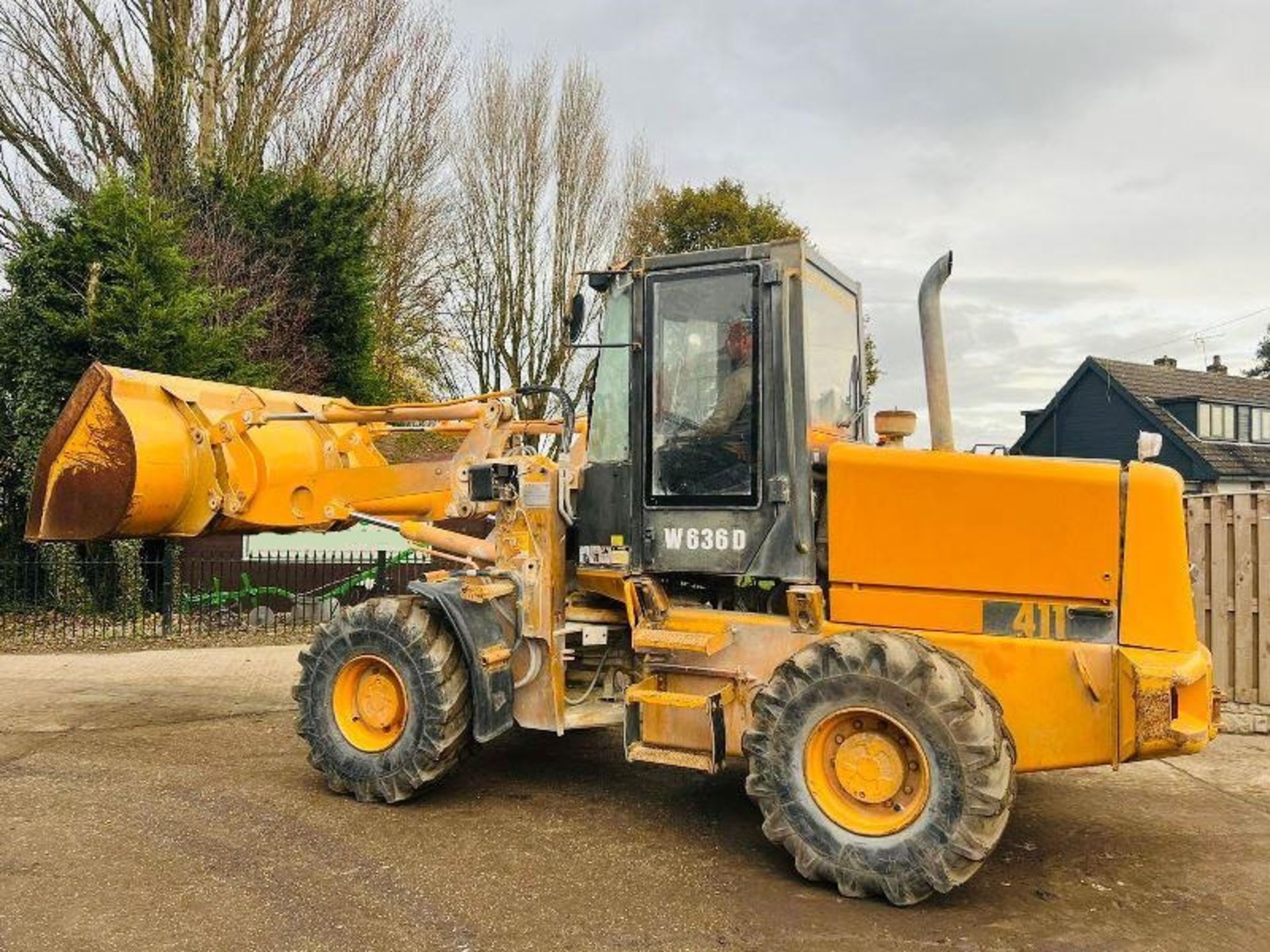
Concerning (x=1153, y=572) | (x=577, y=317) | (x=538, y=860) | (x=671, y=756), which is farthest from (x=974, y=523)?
(x=538, y=860)

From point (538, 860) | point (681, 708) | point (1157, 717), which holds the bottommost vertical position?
point (538, 860)

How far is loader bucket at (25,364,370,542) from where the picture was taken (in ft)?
20.1

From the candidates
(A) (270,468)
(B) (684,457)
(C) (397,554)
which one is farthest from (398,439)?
(B) (684,457)

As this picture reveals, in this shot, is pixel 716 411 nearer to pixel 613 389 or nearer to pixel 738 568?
pixel 613 389

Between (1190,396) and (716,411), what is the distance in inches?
1097

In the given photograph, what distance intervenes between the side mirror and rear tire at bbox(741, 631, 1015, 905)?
198 centimetres

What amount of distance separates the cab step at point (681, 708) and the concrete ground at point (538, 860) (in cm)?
47

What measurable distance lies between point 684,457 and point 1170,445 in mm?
26713

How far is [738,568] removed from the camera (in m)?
5.00

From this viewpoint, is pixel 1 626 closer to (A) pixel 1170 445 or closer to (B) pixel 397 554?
(B) pixel 397 554

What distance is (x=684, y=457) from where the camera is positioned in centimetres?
515

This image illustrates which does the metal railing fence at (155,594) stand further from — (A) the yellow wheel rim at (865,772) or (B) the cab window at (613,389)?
(A) the yellow wheel rim at (865,772)

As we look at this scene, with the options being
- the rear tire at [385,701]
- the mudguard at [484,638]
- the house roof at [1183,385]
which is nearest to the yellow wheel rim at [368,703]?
the rear tire at [385,701]

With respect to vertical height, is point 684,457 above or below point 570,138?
below
